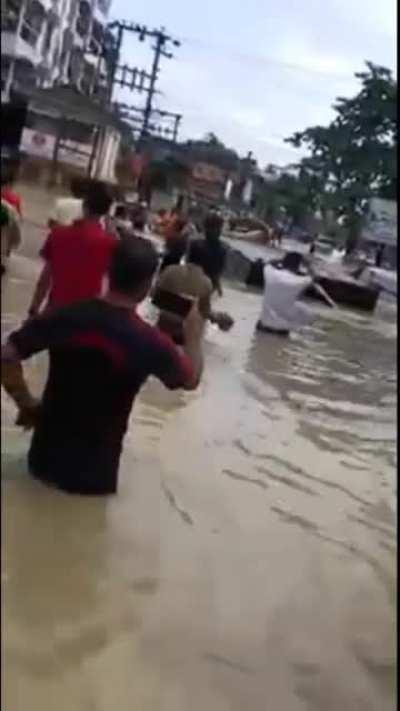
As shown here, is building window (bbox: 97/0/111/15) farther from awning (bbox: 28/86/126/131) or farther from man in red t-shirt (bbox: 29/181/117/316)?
man in red t-shirt (bbox: 29/181/117/316)

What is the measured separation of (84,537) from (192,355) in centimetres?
68

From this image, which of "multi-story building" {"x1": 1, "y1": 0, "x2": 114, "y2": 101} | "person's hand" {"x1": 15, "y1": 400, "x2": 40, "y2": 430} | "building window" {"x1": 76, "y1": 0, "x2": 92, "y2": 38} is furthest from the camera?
"person's hand" {"x1": 15, "y1": 400, "x2": 40, "y2": 430}

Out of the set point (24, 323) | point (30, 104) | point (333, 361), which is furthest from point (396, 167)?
point (333, 361)

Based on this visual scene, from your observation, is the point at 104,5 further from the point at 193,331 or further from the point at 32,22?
the point at 193,331

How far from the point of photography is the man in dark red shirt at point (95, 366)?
4.03 m

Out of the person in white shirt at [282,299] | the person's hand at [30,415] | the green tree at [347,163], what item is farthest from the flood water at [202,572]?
the green tree at [347,163]

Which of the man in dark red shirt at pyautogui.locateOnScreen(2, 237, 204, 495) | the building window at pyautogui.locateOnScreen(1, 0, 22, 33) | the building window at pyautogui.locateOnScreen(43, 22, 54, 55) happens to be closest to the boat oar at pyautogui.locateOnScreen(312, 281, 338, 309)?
the man in dark red shirt at pyautogui.locateOnScreen(2, 237, 204, 495)

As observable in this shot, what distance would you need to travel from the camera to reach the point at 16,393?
3451mm

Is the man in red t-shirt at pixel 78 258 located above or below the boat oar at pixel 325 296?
above

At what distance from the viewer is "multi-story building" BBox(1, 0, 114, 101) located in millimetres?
1824

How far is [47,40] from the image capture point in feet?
9.39

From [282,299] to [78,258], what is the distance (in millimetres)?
11026

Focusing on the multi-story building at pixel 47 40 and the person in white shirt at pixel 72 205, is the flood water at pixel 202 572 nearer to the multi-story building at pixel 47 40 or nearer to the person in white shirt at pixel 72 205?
the person in white shirt at pixel 72 205

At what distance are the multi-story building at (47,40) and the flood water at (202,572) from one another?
14.9 inches
